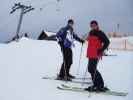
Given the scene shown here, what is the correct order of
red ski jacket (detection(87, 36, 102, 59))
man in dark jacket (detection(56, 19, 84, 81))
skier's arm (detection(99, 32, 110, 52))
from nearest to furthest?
1. skier's arm (detection(99, 32, 110, 52))
2. red ski jacket (detection(87, 36, 102, 59))
3. man in dark jacket (detection(56, 19, 84, 81))

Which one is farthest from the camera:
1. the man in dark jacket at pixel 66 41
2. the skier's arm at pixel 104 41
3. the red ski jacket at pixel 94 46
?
the man in dark jacket at pixel 66 41

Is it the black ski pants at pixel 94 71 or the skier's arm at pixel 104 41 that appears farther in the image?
the black ski pants at pixel 94 71

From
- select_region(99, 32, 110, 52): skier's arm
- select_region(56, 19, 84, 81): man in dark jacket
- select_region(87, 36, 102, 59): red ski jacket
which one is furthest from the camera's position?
select_region(56, 19, 84, 81): man in dark jacket

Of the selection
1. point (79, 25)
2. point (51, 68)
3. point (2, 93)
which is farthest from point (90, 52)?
point (79, 25)

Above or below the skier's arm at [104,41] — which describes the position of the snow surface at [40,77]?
below

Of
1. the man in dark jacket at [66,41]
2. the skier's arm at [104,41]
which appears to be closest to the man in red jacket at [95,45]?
the skier's arm at [104,41]

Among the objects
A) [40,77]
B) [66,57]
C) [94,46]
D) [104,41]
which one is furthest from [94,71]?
[40,77]

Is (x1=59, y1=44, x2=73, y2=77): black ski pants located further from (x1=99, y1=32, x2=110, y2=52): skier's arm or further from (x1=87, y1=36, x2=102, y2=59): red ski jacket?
(x1=99, y1=32, x2=110, y2=52): skier's arm

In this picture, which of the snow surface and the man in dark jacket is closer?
the snow surface

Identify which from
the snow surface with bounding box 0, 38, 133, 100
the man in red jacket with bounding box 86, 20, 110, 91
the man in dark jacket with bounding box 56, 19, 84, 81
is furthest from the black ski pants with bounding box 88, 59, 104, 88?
the man in dark jacket with bounding box 56, 19, 84, 81

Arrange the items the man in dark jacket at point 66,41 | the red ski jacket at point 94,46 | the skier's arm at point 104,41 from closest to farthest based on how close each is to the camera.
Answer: the skier's arm at point 104,41 < the red ski jacket at point 94,46 < the man in dark jacket at point 66,41

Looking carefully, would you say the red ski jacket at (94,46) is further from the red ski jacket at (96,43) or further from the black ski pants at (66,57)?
the black ski pants at (66,57)

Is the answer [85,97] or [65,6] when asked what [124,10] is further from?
[85,97]

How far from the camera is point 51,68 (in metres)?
12.3
